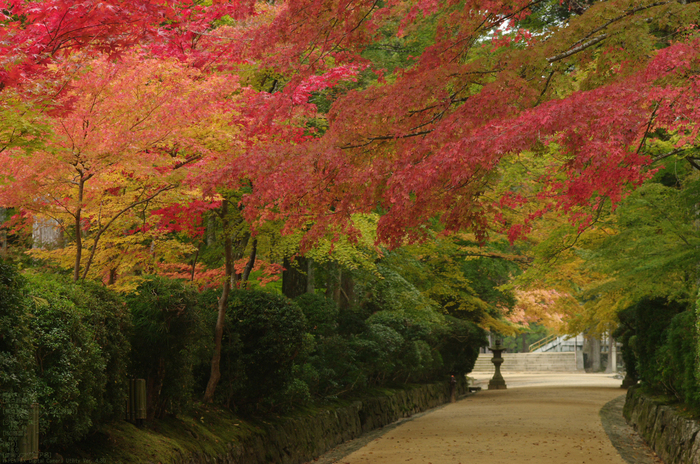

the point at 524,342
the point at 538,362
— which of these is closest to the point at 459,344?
the point at 538,362

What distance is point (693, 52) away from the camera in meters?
5.32

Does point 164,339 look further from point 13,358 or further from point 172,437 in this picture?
point 13,358

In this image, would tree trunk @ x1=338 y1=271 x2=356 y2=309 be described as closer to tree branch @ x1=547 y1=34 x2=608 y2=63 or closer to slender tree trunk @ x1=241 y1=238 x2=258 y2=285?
slender tree trunk @ x1=241 y1=238 x2=258 y2=285

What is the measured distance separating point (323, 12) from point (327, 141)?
153 cm

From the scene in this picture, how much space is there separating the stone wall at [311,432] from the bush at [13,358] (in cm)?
241

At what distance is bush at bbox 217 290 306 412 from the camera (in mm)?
8867

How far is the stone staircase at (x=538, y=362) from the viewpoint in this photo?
47531 mm

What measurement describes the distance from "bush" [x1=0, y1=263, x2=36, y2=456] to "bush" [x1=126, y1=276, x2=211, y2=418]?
2482 mm

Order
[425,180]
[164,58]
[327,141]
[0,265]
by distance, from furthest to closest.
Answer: [164,58]
[327,141]
[425,180]
[0,265]

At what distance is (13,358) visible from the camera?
13.6ft

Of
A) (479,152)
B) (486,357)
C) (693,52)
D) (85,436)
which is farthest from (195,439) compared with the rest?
(486,357)

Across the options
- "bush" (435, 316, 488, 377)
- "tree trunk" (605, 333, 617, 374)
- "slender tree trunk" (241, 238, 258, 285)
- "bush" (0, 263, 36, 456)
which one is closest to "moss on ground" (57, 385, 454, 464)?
"bush" (0, 263, 36, 456)

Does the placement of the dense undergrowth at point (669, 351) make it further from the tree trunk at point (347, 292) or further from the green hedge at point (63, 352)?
the tree trunk at point (347, 292)

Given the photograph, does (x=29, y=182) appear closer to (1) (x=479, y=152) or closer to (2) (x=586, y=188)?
(1) (x=479, y=152)
